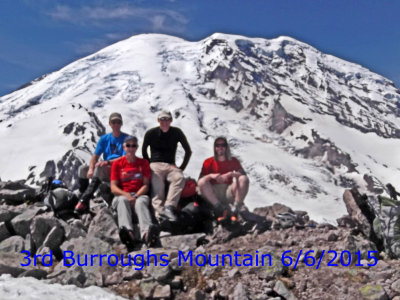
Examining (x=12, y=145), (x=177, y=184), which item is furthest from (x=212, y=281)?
(x=12, y=145)

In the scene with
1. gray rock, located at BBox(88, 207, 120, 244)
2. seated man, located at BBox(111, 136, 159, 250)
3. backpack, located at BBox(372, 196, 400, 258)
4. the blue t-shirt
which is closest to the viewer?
backpack, located at BBox(372, 196, 400, 258)

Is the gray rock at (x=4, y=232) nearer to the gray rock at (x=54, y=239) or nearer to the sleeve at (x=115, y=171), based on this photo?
the gray rock at (x=54, y=239)

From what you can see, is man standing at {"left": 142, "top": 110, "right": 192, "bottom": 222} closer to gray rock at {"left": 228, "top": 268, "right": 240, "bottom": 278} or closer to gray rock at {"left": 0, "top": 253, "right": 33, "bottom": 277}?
gray rock at {"left": 228, "top": 268, "right": 240, "bottom": 278}

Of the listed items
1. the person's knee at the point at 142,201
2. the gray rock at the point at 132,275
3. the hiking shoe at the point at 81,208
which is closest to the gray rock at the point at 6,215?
the hiking shoe at the point at 81,208

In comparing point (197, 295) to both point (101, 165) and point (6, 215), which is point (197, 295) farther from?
point (6, 215)

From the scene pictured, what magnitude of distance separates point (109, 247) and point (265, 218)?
3.54 metres

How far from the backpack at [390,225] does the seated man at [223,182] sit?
106 inches

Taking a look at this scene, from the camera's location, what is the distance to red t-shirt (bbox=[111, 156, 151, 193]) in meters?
8.97

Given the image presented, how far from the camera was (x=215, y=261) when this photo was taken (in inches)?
291

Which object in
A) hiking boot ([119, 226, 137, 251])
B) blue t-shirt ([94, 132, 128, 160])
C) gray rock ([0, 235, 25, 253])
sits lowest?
gray rock ([0, 235, 25, 253])

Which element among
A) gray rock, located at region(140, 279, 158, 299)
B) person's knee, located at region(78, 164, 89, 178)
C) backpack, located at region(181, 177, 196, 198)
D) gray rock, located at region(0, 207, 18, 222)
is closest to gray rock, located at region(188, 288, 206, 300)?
Answer: gray rock, located at region(140, 279, 158, 299)

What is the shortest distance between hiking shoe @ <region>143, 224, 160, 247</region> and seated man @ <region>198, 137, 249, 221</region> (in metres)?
1.38

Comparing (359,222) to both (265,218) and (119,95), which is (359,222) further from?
(119,95)

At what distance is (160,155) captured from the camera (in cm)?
987
